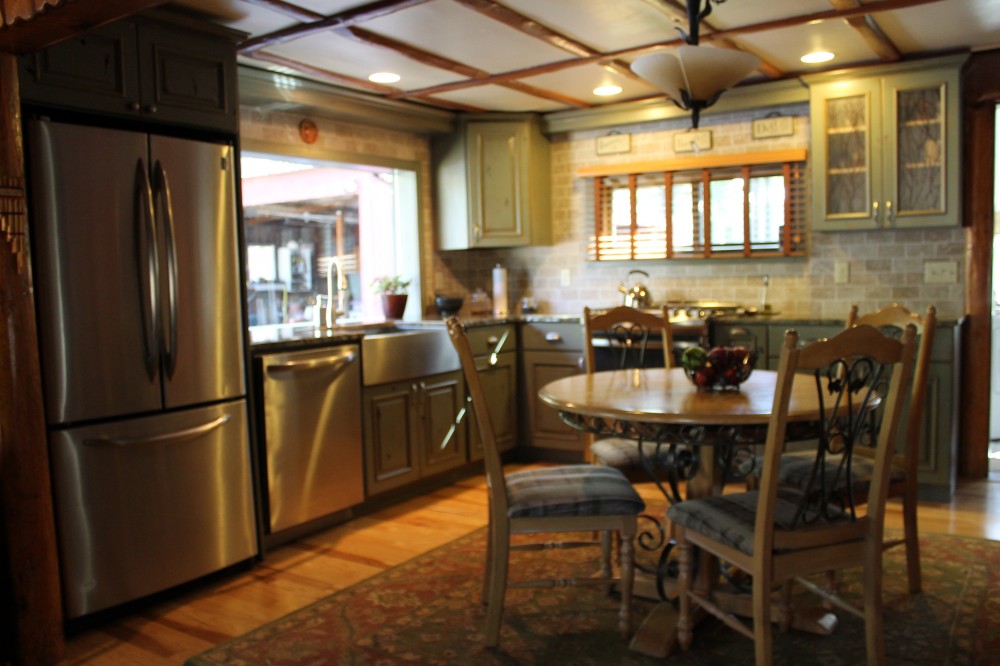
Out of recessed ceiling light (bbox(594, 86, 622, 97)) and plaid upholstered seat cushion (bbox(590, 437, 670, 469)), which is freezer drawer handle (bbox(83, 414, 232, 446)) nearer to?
plaid upholstered seat cushion (bbox(590, 437, 670, 469))

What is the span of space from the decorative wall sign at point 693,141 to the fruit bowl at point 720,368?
2.67 m

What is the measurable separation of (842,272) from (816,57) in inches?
48.0

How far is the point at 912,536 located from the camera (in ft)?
9.64

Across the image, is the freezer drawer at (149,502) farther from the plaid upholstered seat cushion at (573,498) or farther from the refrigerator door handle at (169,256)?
the plaid upholstered seat cushion at (573,498)

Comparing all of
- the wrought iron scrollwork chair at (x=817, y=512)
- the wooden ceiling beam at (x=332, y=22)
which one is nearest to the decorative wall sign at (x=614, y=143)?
the wooden ceiling beam at (x=332, y=22)

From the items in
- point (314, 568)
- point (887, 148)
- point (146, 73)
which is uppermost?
point (146, 73)

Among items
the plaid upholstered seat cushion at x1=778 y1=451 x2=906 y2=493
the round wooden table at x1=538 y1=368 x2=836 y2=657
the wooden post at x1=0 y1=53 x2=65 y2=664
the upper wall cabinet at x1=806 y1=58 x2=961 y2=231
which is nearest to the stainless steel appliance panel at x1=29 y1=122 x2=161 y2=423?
the wooden post at x1=0 y1=53 x2=65 y2=664

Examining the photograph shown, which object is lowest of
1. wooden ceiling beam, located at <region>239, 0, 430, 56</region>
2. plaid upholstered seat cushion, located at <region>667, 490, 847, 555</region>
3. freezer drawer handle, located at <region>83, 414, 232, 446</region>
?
plaid upholstered seat cushion, located at <region>667, 490, 847, 555</region>

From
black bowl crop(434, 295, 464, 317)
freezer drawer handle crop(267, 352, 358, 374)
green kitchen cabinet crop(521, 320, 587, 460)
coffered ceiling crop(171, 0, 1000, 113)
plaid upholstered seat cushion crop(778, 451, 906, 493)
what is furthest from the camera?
black bowl crop(434, 295, 464, 317)

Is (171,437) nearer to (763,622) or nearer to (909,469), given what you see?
(763,622)

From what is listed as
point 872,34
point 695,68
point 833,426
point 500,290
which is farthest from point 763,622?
point 500,290

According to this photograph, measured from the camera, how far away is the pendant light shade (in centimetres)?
280

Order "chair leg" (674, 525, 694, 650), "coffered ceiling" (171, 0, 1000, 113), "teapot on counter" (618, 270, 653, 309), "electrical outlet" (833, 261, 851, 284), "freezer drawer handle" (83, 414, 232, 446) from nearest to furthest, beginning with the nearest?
"chair leg" (674, 525, 694, 650), "freezer drawer handle" (83, 414, 232, 446), "coffered ceiling" (171, 0, 1000, 113), "electrical outlet" (833, 261, 851, 284), "teapot on counter" (618, 270, 653, 309)

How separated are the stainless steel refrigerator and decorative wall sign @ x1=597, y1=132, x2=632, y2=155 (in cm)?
279
